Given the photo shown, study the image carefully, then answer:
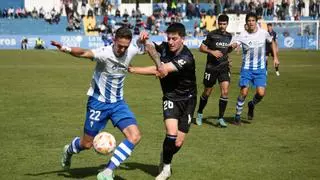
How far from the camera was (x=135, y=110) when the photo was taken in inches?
651

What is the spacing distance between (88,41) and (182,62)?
43.1m

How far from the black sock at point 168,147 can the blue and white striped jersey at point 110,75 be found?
92 cm

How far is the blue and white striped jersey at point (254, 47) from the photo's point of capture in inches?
568

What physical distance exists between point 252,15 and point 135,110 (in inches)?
170

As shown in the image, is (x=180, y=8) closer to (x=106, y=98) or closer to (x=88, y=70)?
(x=88, y=70)

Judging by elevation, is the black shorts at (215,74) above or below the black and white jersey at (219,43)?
below

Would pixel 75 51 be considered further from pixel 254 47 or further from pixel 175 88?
pixel 254 47

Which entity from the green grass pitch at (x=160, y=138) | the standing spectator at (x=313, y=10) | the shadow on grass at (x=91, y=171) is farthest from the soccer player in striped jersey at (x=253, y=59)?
the standing spectator at (x=313, y=10)

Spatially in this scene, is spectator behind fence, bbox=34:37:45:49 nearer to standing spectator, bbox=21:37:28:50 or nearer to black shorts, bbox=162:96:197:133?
standing spectator, bbox=21:37:28:50

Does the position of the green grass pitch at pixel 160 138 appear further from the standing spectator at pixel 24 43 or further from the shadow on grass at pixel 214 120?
the standing spectator at pixel 24 43

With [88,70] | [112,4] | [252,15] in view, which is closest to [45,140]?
[252,15]

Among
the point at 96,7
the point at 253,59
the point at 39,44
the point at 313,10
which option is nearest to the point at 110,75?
the point at 253,59

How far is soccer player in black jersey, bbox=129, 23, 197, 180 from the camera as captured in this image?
894 cm

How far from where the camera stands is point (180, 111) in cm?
927
